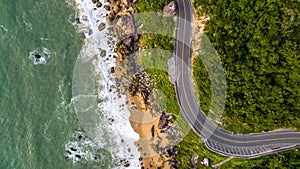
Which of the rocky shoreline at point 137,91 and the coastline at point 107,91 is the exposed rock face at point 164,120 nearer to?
the rocky shoreline at point 137,91

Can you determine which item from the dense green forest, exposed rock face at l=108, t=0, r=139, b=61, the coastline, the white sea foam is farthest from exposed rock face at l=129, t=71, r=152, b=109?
the dense green forest

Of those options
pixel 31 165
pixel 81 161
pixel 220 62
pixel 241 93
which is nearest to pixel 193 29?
pixel 220 62

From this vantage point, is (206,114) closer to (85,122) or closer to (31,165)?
(85,122)

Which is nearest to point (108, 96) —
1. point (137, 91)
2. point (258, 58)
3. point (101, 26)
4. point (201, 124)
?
point (137, 91)

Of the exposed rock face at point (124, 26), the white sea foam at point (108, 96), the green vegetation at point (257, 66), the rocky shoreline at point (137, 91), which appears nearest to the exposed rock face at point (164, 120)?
the rocky shoreline at point (137, 91)

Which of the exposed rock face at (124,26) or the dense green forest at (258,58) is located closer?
the dense green forest at (258,58)

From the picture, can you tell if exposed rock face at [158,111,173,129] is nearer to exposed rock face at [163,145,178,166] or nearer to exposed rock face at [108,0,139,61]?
exposed rock face at [163,145,178,166]
